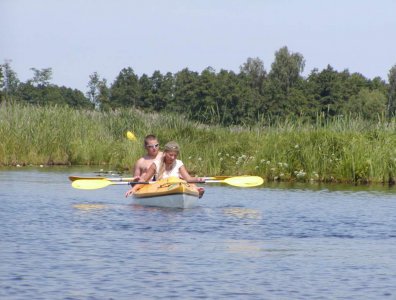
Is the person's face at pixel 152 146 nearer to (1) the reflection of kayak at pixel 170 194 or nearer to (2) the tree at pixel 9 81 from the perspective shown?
(1) the reflection of kayak at pixel 170 194

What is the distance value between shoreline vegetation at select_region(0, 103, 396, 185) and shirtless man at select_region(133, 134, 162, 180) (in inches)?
262

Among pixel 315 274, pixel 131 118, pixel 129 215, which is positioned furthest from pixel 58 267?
pixel 131 118

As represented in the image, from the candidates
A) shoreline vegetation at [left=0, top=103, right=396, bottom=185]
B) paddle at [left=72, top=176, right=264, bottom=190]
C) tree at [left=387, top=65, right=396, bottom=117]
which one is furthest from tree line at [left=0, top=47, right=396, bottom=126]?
paddle at [left=72, top=176, right=264, bottom=190]

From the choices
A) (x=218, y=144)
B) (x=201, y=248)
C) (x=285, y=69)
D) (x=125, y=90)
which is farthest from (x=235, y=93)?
(x=201, y=248)

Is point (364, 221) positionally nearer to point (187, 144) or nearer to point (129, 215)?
point (129, 215)

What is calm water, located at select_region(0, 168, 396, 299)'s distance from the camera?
402 inches

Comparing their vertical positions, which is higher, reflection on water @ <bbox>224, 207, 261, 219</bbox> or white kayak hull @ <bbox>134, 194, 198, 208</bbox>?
white kayak hull @ <bbox>134, 194, 198, 208</bbox>

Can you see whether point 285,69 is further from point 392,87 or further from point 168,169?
point 168,169

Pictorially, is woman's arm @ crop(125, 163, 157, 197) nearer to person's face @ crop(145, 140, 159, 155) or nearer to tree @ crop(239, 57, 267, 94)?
person's face @ crop(145, 140, 159, 155)

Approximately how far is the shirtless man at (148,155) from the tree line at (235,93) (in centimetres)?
5940

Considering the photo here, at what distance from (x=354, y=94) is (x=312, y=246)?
267 ft

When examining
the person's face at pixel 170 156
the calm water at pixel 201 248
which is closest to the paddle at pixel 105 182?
the calm water at pixel 201 248

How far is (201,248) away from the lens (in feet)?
42.3

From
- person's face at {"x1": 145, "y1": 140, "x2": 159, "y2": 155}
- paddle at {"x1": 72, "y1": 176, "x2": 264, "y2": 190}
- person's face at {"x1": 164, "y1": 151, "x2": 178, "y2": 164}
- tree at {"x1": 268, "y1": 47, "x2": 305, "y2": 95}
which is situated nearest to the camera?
person's face at {"x1": 164, "y1": 151, "x2": 178, "y2": 164}
